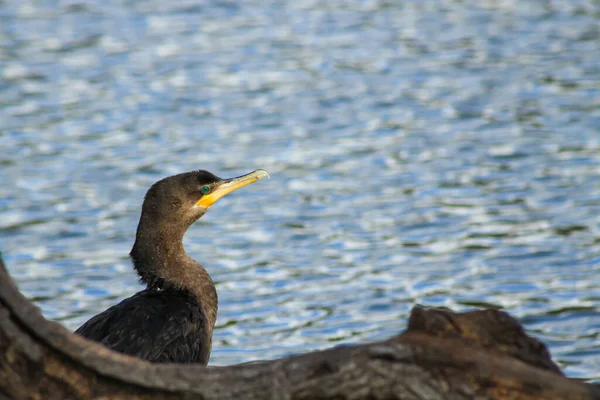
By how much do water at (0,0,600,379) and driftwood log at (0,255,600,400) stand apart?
362 cm

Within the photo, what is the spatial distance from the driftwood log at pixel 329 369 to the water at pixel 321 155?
142 inches

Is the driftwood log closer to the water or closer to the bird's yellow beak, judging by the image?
the bird's yellow beak

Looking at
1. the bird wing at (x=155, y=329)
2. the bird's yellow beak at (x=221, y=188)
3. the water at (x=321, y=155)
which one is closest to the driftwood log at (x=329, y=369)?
the bird wing at (x=155, y=329)

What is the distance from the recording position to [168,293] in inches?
258

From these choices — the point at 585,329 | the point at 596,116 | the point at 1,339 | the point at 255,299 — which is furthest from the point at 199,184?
the point at 596,116

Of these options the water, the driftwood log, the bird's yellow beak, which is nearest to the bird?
the bird's yellow beak

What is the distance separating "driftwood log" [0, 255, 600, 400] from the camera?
3594 millimetres

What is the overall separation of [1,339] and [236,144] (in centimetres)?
824

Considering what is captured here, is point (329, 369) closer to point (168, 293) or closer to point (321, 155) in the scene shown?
point (168, 293)

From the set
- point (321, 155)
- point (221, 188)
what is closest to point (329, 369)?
point (221, 188)

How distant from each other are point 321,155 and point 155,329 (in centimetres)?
568

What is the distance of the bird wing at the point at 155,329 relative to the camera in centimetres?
593

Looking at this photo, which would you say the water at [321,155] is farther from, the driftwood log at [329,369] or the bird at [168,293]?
the driftwood log at [329,369]

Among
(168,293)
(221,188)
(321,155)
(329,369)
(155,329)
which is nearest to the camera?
(329,369)
